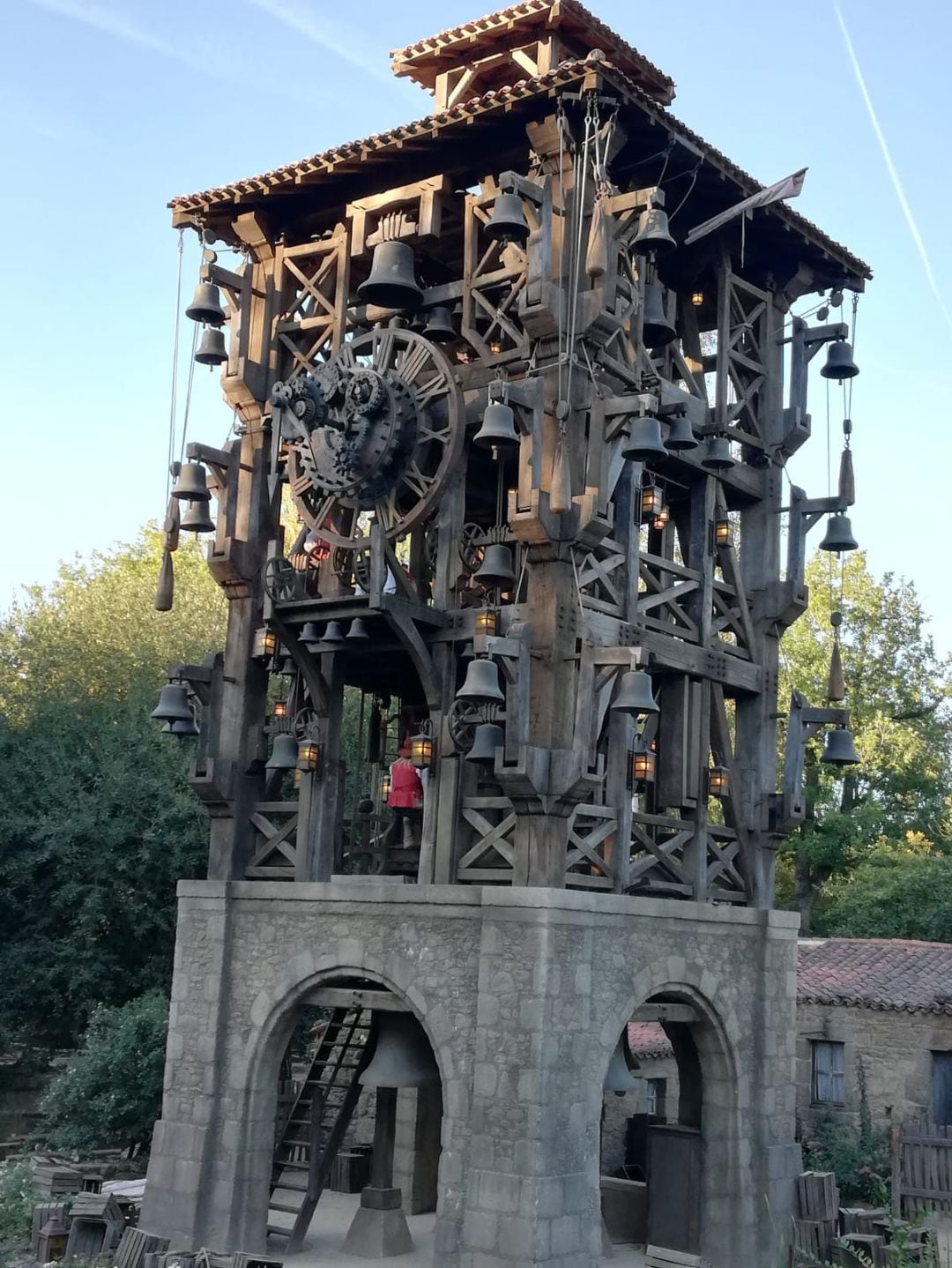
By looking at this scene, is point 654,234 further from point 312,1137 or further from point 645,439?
point 312,1137

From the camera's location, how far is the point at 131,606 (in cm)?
3362

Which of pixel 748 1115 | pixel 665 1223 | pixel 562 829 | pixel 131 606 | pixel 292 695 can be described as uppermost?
pixel 131 606

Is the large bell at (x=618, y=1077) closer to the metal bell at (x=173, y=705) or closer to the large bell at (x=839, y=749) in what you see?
the large bell at (x=839, y=749)

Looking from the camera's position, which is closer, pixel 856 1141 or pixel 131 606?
pixel 856 1141

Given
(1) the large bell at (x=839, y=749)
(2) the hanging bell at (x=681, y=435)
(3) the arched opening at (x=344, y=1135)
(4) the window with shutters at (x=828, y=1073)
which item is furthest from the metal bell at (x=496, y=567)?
(4) the window with shutters at (x=828, y=1073)

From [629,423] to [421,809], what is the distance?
5011 mm

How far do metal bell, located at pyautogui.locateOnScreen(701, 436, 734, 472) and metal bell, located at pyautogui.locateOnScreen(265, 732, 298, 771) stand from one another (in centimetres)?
588

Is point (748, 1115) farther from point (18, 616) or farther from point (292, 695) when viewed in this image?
point (18, 616)

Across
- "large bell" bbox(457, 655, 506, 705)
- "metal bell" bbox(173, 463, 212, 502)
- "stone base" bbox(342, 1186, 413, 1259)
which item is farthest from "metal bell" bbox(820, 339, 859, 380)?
"stone base" bbox(342, 1186, 413, 1259)

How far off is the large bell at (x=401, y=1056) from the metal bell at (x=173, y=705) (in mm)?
4163

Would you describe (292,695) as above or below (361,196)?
below

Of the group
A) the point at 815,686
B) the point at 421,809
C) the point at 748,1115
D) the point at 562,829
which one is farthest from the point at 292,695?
the point at 815,686

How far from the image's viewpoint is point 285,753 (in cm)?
1717

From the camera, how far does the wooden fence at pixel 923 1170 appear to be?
64.8 feet
